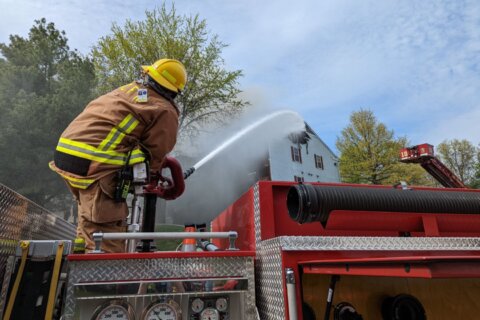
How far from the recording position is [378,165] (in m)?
23.1

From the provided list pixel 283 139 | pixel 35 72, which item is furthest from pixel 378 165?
pixel 35 72

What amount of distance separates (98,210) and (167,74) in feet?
4.01

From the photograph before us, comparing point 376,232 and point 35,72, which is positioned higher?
point 35,72

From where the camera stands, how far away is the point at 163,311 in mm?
1798

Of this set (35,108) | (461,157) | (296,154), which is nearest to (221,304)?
(35,108)

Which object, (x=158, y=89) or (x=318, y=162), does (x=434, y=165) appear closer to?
(x=318, y=162)

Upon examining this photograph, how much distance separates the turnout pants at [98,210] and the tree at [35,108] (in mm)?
15507

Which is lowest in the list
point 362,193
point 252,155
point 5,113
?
point 362,193

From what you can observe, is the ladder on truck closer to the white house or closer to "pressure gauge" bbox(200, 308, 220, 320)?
the white house

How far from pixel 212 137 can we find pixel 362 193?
1846 centimetres

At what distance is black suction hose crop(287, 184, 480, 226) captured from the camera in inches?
80.4

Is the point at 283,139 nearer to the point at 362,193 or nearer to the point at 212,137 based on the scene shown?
the point at 212,137

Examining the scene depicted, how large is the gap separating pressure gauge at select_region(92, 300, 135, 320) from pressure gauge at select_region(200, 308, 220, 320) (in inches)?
15.0

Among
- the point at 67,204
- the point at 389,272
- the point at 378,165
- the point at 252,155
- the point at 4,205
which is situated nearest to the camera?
the point at 389,272
